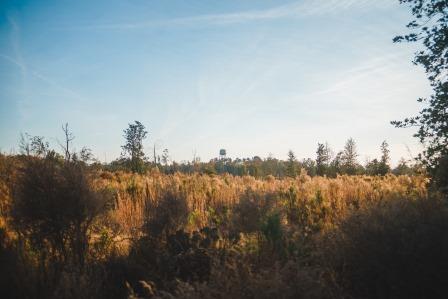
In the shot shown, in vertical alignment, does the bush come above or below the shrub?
above

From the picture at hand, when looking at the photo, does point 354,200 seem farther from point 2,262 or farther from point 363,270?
point 2,262

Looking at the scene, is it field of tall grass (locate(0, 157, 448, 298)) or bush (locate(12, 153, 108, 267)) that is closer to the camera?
field of tall grass (locate(0, 157, 448, 298))

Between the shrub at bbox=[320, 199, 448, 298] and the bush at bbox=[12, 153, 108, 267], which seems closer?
the shrub at bbox=[320, 199, 448, 298]

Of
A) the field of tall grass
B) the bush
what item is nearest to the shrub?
the field of tall grass

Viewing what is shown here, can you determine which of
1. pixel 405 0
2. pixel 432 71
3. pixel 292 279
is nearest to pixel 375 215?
pixel 292 279

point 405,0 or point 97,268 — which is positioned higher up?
point 405,0

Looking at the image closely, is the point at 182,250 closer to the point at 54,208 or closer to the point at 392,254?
the point at 54,208

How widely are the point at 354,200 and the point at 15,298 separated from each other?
29.9 ft

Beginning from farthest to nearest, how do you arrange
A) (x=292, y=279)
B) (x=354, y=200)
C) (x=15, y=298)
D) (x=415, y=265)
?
(x=354, y=200), (x=15, y=298), (x=415, y=265), (x=292, y=279)

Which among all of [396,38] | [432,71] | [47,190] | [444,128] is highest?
[396,38]

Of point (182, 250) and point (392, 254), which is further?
point (182, 250)

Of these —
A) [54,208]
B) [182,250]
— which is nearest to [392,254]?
[182,250]

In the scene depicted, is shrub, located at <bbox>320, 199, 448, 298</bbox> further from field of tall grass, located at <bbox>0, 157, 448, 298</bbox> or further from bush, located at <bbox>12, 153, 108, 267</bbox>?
bush, located at <bbox>12, 153, 108, 267</bbox>

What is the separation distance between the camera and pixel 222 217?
7.62 m
